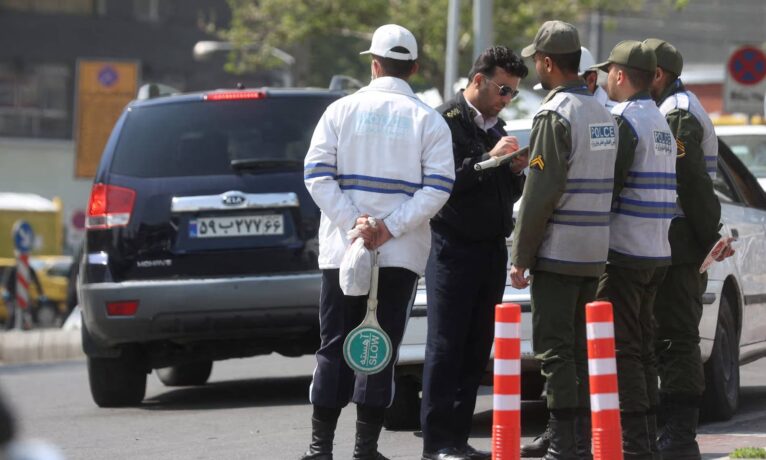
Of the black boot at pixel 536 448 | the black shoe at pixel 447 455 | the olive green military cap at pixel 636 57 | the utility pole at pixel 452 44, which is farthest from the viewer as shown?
the utility pole at pixel 452 44

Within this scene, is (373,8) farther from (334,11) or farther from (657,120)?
(657,120)

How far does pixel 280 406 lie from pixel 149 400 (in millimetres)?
1268

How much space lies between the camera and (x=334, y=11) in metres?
29.7

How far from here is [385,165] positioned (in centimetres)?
655

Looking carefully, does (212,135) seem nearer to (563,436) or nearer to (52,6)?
(563,436)

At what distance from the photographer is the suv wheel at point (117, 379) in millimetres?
10155

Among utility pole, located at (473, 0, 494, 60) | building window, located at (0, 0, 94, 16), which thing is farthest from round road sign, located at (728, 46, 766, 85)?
building window, located at (0, 0, 94, 16)

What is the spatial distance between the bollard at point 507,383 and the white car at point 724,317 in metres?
2.29

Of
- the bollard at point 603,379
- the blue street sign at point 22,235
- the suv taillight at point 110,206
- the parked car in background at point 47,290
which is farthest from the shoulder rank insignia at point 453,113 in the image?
the parked car in background at point 47,290

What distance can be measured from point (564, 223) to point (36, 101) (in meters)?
52.8

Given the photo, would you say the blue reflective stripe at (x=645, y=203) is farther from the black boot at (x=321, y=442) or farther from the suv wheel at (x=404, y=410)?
the suv wheel at (x=404, y=410)

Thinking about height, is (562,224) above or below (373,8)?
below

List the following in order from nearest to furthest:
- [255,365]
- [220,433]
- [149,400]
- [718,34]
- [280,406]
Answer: [220,433] < [280,406] < [149,400] < [255,365] < [718,34]

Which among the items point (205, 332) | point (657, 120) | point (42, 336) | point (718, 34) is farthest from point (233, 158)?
point (718, 34)
